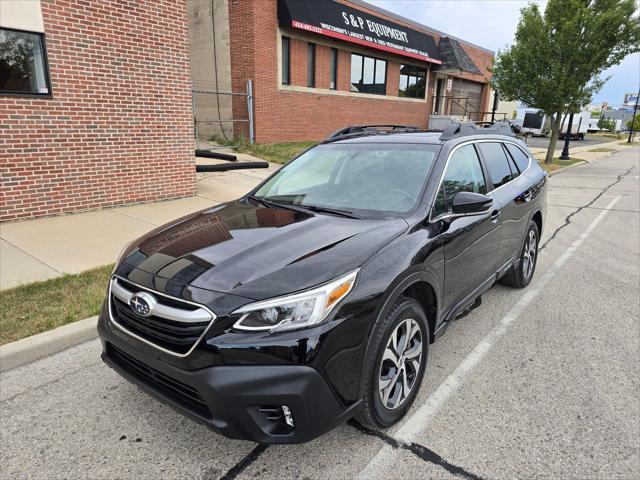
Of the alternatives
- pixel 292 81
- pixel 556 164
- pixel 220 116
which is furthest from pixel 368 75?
pixel 556 164

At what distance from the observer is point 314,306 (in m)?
2.17

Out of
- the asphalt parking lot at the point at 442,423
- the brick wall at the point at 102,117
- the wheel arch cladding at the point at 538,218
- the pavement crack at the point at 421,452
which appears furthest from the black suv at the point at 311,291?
the brick wall at the point at 102,117

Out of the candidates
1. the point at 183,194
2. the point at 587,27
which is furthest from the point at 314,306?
the point at 587,27

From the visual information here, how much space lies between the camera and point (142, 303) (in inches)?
94.0

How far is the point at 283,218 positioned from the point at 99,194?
5897 mm

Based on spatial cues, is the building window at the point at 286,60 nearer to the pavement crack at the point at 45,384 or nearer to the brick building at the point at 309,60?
the brick building at the point at 309,60

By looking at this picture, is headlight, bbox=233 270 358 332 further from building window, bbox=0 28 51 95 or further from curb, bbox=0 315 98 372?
building window, bbox=0 28 51 95

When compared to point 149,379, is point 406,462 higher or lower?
lower

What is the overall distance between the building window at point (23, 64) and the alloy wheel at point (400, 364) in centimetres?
685

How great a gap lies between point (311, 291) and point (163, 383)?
0.93m

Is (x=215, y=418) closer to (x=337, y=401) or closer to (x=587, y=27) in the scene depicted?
(x=337, y=401)

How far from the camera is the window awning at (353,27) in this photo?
53.9ft

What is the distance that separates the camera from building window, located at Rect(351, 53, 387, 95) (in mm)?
20844

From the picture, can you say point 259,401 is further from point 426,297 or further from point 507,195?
point 507,195
